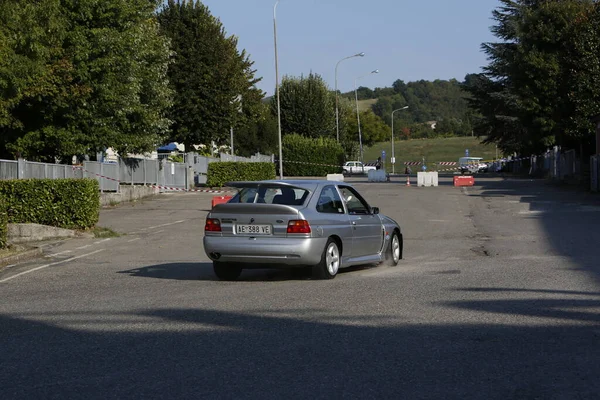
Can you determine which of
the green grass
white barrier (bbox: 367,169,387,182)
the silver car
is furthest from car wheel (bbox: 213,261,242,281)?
the green grass

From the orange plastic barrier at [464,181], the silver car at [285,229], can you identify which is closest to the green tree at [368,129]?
the orange plastic barrier at [464,181]

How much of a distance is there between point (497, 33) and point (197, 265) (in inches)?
2539

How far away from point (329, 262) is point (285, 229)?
2.90 feet

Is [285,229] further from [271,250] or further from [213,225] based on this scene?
[213,225]

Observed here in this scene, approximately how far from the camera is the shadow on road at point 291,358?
6.48 metres

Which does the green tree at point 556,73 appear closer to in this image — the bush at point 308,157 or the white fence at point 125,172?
the bush at point 308,157

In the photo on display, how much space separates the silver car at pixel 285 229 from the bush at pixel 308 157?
2682 inches

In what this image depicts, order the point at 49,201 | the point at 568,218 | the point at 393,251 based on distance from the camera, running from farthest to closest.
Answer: the point at 568,218 → the point at 49,201 → the point at 393,251

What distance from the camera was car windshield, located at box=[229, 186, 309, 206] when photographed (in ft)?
44.3

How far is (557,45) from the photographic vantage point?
184ft

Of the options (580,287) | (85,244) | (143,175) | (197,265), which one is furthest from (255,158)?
(580,287)

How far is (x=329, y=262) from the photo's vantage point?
13.4 m

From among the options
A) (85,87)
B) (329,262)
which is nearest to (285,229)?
(329,262)

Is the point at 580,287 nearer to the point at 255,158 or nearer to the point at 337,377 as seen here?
the point at 337,377
